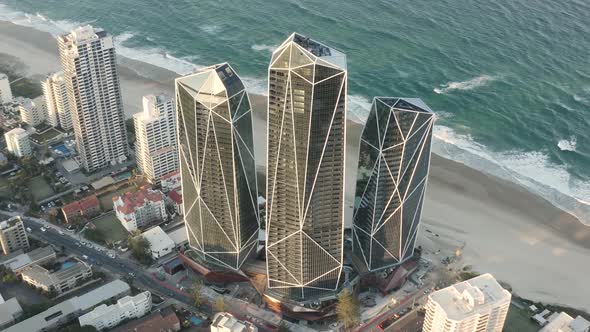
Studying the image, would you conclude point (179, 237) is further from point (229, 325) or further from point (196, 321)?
point (229, 325)

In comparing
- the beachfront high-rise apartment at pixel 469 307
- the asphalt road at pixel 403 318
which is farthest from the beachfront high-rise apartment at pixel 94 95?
the beachfront high-rise apartment at pixel 469 307

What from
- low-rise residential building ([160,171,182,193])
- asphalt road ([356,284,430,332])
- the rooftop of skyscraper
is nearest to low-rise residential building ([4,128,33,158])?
low-rise residential building ([160,171,182,193])

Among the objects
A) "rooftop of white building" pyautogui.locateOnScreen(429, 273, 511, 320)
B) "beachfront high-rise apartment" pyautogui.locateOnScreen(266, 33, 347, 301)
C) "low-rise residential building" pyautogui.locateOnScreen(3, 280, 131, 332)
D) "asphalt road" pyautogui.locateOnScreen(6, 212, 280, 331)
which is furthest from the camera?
"asphalt road" pyautogui.locateOnScreen(6, 212, 280, 331)

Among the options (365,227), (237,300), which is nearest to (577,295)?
(365,227)

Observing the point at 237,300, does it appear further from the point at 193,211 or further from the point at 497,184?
the point at 497,184

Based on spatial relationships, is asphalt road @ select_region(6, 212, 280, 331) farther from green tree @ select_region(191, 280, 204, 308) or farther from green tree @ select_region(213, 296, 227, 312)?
green tree @ select_region(213, 296, 227, 312)

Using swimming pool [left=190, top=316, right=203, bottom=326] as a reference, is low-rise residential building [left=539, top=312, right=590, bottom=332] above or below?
above
